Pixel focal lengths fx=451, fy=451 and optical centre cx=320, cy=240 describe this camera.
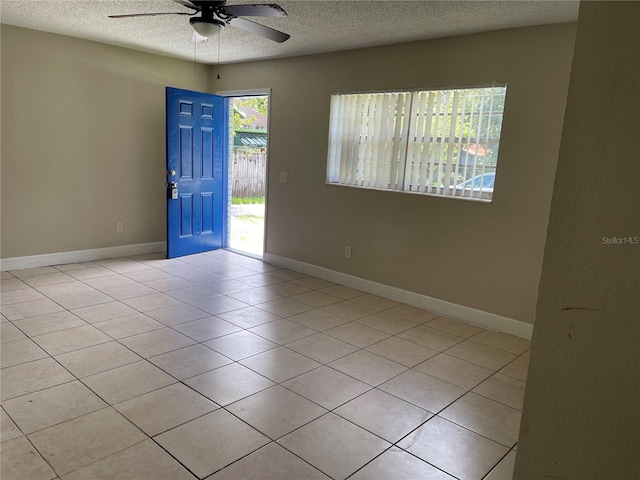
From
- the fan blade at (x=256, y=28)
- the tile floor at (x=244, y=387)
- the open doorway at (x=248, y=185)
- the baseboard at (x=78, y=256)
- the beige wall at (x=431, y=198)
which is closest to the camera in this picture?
the tile floor at (x=244, y=387)

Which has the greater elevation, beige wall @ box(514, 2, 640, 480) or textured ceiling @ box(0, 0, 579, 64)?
textured ceiling @ box(0, 0, 579, 64)

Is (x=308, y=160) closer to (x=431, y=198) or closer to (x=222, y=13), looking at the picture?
(x=431, y=198)

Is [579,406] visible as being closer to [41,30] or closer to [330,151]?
[330,151]

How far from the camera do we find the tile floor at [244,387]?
202 cm

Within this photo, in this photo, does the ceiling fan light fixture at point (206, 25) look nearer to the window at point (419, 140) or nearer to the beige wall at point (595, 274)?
the window at point (419, 140)

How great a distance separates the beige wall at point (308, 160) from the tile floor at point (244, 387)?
1.81 feet

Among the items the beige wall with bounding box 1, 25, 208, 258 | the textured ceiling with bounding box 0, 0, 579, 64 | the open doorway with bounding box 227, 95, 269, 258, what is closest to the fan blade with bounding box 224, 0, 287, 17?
the textured ceiling with bounding box 0, 0, 579, 64

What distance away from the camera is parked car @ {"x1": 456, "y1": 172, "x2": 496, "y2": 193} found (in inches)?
147

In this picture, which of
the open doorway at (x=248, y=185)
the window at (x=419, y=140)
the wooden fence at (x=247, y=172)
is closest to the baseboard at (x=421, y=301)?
the window at (x=419, y=140)

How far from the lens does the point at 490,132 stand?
12.0 ft

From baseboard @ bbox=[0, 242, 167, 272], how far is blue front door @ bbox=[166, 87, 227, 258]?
462mm

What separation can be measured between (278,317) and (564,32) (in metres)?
3.05

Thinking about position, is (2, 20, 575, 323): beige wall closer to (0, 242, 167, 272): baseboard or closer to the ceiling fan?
(0, 242, 167, 272): baseboard

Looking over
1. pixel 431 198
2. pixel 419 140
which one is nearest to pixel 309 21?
pixel 419 140
